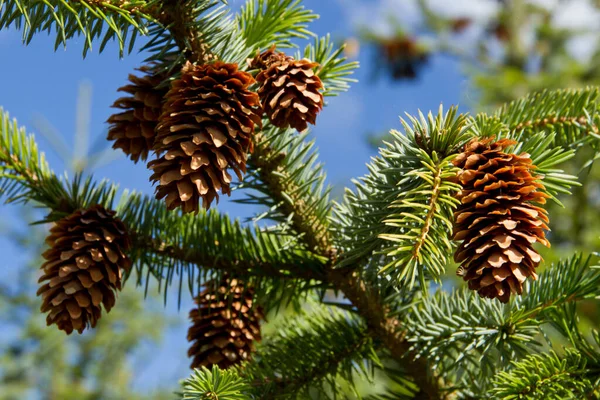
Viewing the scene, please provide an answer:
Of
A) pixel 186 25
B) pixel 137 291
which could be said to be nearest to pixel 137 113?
pixel 186 25

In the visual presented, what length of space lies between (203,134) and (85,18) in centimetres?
21

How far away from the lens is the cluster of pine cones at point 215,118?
75 cm

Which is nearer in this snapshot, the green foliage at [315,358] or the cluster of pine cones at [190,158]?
the cluster of pine cones at [190,158]

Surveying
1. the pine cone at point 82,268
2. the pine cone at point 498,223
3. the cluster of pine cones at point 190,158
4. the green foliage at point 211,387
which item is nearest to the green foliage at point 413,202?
the pine cone at point 498,223

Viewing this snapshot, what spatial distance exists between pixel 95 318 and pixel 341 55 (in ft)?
1.97

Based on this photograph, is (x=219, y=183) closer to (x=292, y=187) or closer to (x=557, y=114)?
(x=292, y=187)

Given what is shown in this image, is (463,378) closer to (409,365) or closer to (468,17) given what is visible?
(409,365)

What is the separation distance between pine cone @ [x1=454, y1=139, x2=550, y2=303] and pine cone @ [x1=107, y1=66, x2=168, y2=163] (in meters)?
0.48

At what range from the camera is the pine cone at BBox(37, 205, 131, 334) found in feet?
2.81

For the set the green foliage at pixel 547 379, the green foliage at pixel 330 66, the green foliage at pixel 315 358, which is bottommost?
the green foliage at pixel 547 379

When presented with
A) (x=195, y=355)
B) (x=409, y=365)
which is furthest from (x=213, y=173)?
(x=409, y=365)

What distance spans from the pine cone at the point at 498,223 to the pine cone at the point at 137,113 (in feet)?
1.57

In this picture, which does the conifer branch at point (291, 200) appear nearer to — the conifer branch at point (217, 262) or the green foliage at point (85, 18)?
the conifer branch at point (217, 262)

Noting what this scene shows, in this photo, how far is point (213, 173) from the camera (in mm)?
759
